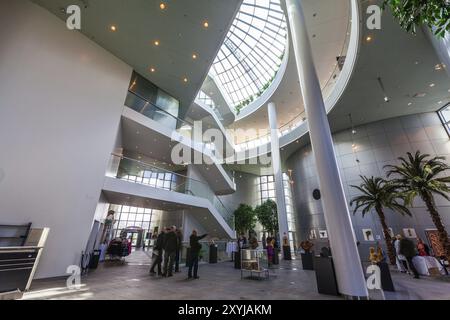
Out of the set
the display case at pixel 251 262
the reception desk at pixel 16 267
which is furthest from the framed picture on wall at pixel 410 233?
the reception desk at pixel 16 267

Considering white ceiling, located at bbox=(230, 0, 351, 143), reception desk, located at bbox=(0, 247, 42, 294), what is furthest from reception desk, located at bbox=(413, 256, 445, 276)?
white ceiling, located at bbox=(230, 0, 351, 143)

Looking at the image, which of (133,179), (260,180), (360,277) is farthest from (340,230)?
(260,180)

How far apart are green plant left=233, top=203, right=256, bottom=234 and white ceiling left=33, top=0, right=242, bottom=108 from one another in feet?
58.0

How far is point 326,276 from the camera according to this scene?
202 inches

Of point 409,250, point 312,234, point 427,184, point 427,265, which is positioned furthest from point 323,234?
point 409,250

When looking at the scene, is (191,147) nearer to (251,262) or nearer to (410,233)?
(251,262)

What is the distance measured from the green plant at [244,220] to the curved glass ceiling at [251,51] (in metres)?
13.2

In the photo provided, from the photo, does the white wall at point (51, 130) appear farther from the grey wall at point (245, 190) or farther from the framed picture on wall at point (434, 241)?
the grey wall at point (245, 190)

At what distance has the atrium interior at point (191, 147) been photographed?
5461 mm

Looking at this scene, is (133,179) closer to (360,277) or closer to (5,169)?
(5,169)

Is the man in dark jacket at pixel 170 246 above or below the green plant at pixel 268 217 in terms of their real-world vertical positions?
below

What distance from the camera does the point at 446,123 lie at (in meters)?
13.4

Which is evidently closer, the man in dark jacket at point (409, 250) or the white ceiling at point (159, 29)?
the man in dark jacket at point (409, 250)
